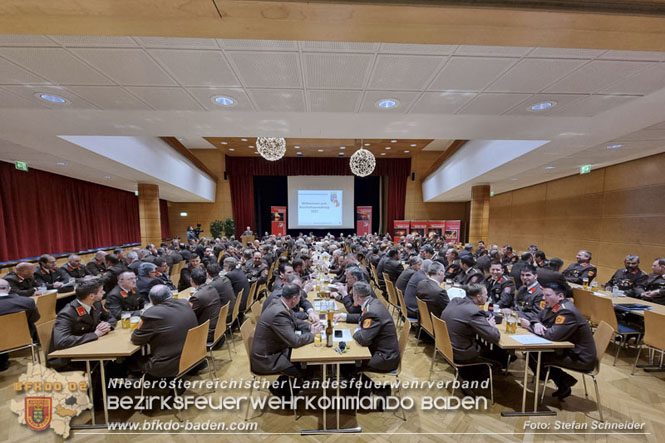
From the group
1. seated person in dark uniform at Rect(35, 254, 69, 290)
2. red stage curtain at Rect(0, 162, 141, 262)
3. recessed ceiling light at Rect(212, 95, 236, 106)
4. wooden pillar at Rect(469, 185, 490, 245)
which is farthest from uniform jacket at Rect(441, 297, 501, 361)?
red stage curtain at Rect(0, 162, 141, 262)

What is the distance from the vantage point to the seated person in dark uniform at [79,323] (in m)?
2.64

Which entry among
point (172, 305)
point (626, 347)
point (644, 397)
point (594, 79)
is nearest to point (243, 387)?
point (172, 305)

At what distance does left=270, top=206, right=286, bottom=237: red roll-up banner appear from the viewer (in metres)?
16.6

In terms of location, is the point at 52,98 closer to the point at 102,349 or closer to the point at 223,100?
the point at 223,100

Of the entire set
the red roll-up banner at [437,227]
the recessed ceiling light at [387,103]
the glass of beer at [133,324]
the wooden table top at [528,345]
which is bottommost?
the wooden table top at [528,345]

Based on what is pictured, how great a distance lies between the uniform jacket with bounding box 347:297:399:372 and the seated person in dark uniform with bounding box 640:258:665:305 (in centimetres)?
491

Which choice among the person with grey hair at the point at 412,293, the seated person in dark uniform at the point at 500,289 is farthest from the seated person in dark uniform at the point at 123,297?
the seated person in dark uniform at the point at 500,289

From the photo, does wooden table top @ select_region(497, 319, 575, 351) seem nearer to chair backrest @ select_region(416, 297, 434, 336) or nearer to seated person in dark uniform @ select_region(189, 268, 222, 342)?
chair backrest @ select_region(416, 297, 434, 336)

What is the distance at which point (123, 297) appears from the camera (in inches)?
144

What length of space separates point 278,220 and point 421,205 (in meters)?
9.27

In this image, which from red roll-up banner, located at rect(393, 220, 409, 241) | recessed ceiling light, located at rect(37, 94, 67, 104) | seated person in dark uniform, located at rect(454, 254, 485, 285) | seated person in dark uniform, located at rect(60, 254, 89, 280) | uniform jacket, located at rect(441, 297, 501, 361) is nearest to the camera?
uniform jacket, located at rect(441, 297, 501, 361)

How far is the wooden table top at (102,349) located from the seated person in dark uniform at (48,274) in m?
3.75

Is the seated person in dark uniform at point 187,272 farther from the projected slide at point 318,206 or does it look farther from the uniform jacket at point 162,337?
the projected slide at point 318,206

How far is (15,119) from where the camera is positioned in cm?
381
